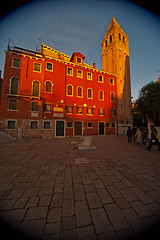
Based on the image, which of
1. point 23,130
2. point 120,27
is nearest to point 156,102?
point 23,130

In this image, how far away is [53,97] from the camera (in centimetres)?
1614

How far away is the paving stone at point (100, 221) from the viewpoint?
1.37 meters

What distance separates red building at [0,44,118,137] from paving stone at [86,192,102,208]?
14.2m

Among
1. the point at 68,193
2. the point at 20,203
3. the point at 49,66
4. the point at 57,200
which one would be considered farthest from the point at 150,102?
the point at 49,66

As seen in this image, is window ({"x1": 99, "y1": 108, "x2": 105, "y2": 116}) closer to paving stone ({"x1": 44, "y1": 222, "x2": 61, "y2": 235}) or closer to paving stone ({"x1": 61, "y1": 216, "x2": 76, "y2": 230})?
paving stone ({"x1": 61, "y1": 216, "x2": 76, "y2": 230})

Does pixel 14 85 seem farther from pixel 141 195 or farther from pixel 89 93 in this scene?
pixel 141 195

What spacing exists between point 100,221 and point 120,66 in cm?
2981

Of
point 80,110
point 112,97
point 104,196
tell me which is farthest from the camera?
point 112,97

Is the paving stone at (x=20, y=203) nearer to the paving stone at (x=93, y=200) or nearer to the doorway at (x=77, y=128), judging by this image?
the paving stone at (x=93, y=200)

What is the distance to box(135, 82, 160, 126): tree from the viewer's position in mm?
8998

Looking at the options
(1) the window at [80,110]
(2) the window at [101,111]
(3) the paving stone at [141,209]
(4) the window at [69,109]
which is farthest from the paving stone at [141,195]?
(2) the window at [101,111]

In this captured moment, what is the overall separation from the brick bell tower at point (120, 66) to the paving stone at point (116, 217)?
2229 centimetres

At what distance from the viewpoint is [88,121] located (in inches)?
713

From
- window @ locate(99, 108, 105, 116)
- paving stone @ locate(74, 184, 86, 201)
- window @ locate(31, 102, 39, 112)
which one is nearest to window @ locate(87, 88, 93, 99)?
window @ locate(99, 108, 105, 116)
